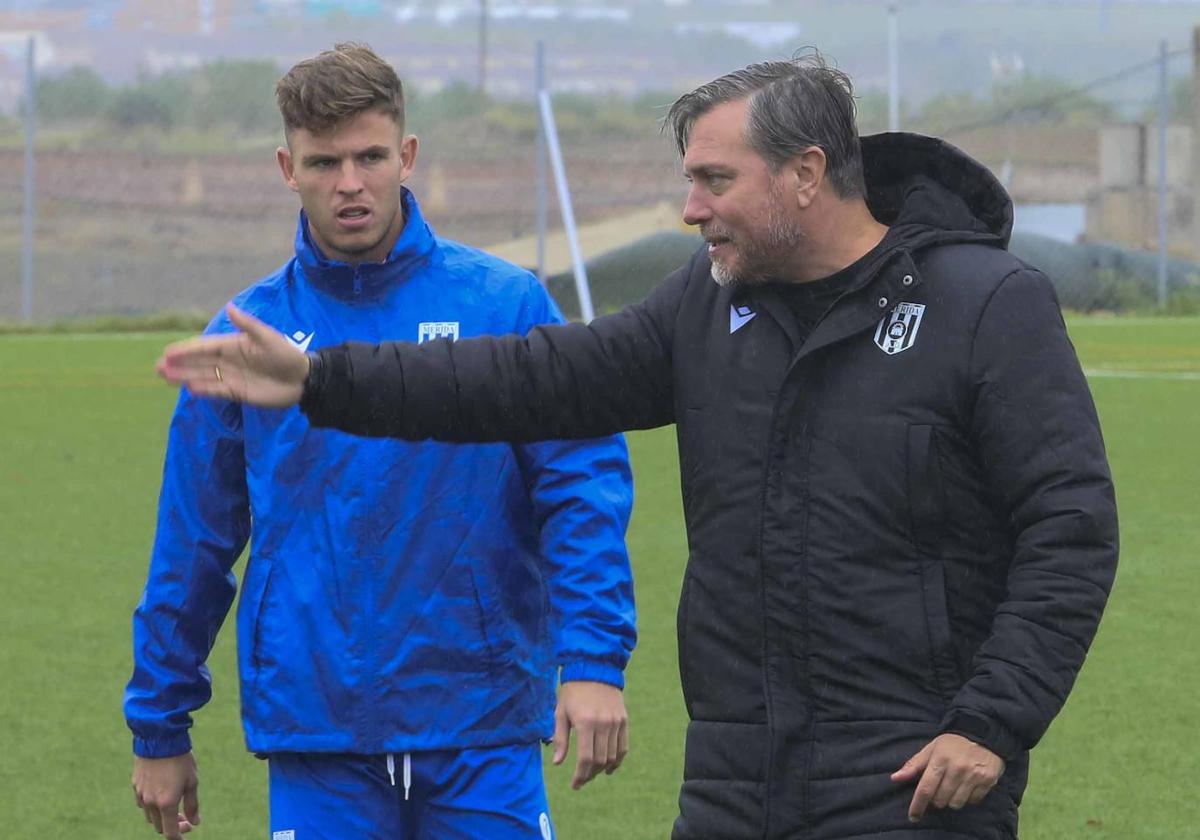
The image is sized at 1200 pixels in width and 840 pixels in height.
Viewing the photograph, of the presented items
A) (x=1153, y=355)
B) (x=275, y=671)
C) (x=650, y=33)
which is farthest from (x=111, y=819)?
(x=650, y=33)

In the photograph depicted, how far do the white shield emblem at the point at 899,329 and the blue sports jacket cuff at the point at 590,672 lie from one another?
775 mm

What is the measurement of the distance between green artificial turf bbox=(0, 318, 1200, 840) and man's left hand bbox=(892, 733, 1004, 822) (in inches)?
117

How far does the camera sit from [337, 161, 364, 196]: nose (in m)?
3.63

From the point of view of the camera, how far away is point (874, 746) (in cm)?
302

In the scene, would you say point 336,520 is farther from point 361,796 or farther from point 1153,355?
point 1153,355

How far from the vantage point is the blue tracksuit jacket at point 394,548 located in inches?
142

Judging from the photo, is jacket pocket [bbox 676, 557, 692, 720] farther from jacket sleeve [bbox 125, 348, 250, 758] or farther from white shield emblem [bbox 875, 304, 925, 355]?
jacket sleeve [bbox 125, 348, 250, 758]

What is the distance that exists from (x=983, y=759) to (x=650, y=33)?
94.7m

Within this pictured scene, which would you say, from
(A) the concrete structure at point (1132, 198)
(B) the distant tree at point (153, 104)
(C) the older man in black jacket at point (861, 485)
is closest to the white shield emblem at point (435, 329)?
(C) the older man in black jacket at point (861, 485)

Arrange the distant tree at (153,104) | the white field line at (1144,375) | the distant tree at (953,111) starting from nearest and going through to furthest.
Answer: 1. the white field line at (1144,375)
2. the distant tree at (153,104)
3. the distant tree at (953,111)

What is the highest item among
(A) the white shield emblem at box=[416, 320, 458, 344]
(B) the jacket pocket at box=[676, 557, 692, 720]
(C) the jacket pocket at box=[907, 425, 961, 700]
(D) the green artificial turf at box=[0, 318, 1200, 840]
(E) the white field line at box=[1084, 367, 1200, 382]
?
(A) the white shield emblem at box=[416, 320, 458, 344]

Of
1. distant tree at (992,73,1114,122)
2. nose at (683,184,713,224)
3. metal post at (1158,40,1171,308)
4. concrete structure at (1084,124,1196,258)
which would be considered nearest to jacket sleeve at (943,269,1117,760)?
nose at (683,184,713,224)

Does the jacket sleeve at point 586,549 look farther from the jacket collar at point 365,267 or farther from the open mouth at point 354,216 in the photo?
the open mouth at point 354,216

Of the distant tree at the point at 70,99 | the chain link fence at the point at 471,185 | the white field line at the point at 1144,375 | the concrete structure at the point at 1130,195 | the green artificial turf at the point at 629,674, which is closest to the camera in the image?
the green artificial turf at the point at 629,674
